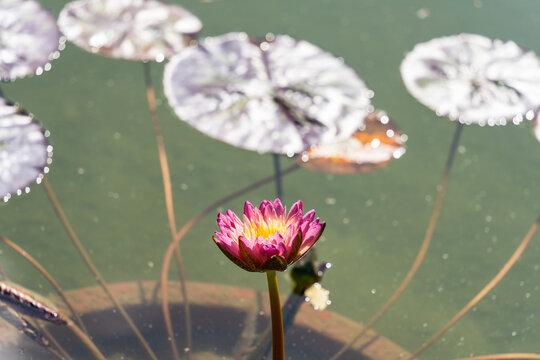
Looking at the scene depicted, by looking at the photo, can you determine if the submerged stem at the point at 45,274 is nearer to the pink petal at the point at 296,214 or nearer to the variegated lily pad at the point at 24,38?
the variegated lily pad at the point at 24,38

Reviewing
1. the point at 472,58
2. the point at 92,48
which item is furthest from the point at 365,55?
the point at 92,48

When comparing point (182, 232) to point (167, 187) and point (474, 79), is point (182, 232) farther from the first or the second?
point (474, 79)

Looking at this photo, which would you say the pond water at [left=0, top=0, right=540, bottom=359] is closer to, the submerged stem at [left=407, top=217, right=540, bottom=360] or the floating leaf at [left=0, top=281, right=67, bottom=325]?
the submerged stem at [left=407, top=217, right=540, bottom=360]

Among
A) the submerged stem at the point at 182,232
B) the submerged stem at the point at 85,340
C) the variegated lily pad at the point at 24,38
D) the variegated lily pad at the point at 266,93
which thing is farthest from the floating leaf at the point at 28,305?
the variegated lily pad at the point at 24,38

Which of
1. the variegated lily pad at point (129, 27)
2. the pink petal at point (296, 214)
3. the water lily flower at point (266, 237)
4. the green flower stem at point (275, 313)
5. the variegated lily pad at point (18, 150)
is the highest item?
the pink petal at point (296, 214)

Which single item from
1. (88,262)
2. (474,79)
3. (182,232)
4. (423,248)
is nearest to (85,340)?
(88,262)

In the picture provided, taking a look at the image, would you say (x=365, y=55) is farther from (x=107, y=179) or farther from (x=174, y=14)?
(x=107, y=179)
